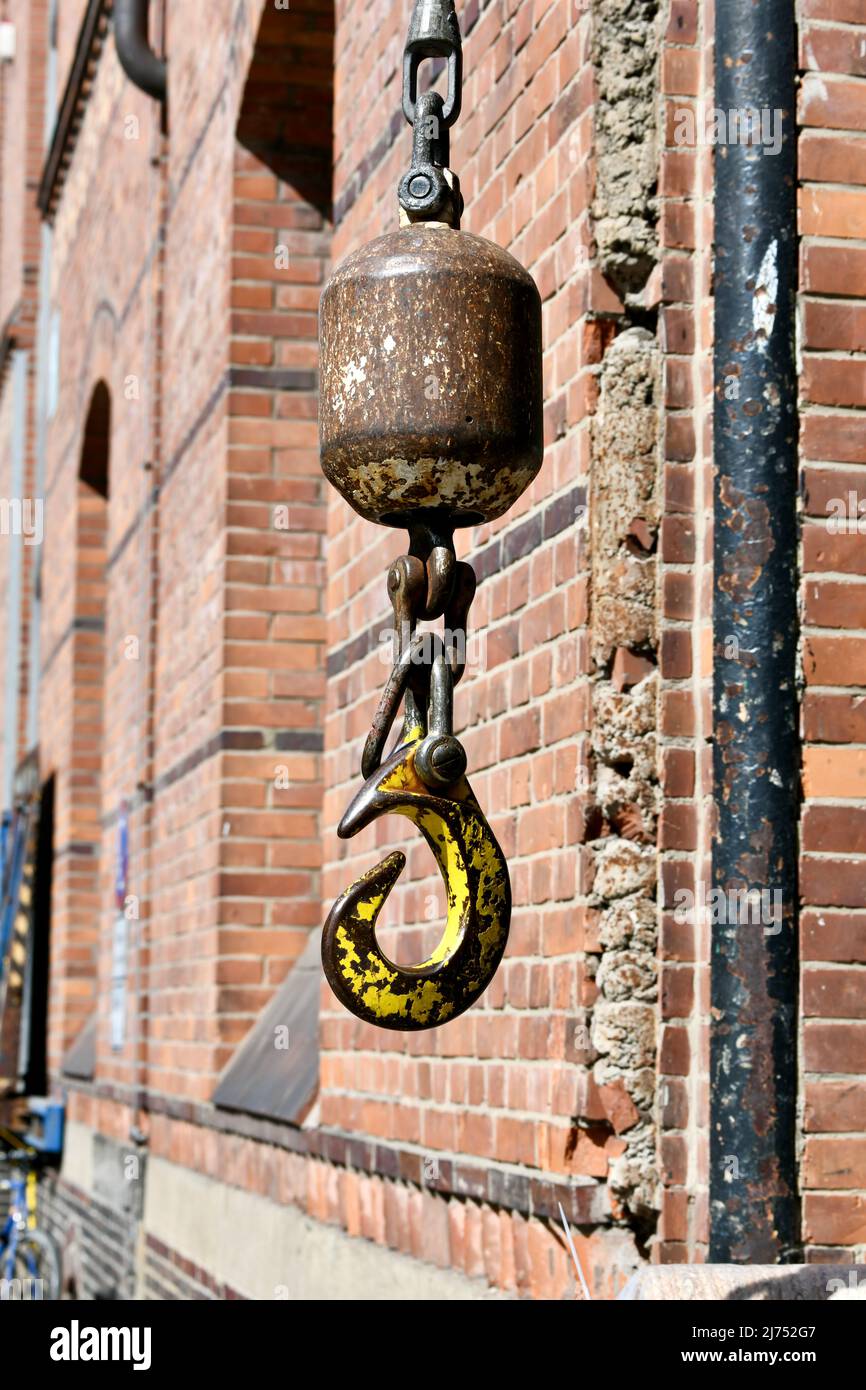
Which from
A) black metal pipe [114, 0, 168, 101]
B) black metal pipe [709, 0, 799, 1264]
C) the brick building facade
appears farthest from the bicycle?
black metal pipe [709, 0, 799, 1264]

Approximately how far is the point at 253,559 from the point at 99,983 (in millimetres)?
3440

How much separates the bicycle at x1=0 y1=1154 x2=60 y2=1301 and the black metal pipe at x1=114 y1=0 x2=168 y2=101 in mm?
5067

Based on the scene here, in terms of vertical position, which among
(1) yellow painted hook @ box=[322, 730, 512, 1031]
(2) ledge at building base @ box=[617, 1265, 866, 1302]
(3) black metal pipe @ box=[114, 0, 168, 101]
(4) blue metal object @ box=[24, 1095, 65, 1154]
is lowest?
(4) blue metal object @ box=[24, 1095, 65, 1154]

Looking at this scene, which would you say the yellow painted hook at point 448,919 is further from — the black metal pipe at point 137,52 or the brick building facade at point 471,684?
the black metal pipe at point 137,52

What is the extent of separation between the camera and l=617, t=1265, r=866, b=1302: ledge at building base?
2162 mm

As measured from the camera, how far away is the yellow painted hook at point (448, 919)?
5.60ft

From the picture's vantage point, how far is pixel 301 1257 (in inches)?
189

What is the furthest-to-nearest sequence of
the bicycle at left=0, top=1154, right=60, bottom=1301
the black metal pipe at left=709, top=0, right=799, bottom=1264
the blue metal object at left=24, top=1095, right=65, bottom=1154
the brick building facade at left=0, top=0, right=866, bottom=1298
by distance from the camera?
the blue metal object at left=24, top=1095, right=65, bottom=1154
the bicycle at left=0, top=1154, right=60, bottom=1301
the brick building facade at left=0, top=0, right=866, bottom=1298
the black metal pipe at left=709, top=0, right=799, bottom=1264

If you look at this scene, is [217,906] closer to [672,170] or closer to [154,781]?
[154,781]

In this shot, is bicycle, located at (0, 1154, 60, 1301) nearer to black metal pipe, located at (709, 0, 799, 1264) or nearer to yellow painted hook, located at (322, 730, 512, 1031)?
black metal pipe, located at (709, 0, 799, 1264)

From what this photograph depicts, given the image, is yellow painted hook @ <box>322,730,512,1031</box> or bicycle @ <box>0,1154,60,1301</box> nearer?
yellow painted hook @ <box>322,730,512,1031</box>

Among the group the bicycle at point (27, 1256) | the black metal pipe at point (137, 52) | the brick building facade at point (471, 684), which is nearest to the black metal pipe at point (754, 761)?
the brick building facade at point (471, 684)
